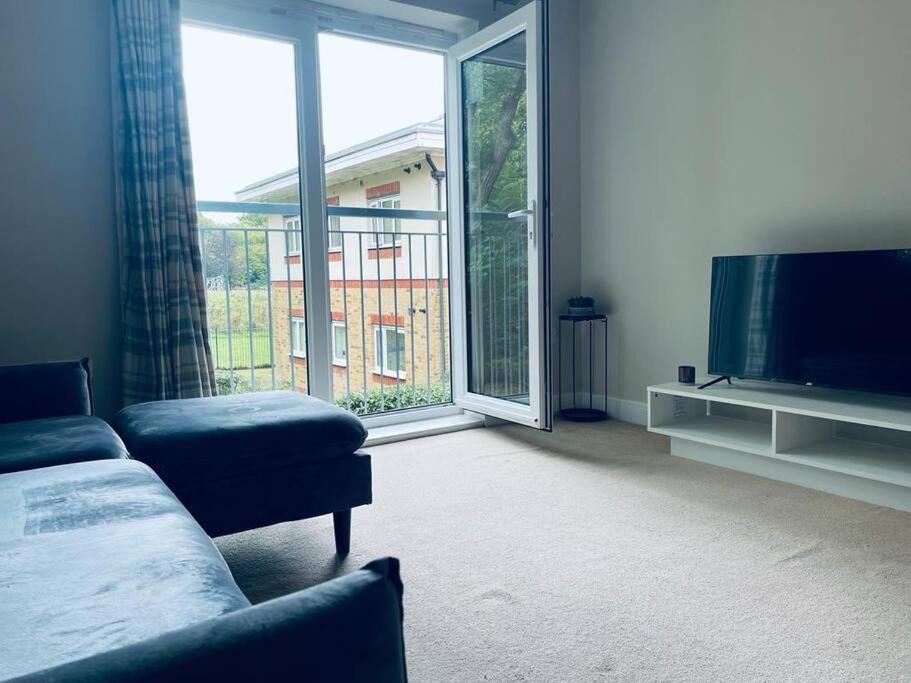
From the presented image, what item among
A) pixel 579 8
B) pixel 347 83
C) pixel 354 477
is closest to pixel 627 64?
pixel 579 8

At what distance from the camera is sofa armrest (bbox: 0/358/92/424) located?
202 centimetres

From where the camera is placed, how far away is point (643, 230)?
363 centimetres

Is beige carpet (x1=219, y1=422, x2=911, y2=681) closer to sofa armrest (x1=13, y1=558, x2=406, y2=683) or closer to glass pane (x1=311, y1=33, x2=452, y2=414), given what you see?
sofa armrest (x1=13, y1=558, x2=406, y2=683)

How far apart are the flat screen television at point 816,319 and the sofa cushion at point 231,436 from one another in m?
1.76

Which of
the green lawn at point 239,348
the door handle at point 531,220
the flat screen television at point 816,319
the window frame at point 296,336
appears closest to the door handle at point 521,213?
the door handle at point 531,220

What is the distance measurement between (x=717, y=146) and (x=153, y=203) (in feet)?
8.38

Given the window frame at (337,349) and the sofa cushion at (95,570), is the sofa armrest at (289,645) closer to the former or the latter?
the sofa cushion at (95,570)

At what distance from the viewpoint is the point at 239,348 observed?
378 centimetres

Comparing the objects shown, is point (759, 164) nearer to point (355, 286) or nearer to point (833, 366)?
point (833, 366)

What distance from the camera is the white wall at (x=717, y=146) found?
263cm

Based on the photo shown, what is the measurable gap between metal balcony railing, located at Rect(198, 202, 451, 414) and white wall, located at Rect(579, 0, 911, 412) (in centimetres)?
107

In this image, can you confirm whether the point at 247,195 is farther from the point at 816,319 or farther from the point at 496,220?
the point at 816,319

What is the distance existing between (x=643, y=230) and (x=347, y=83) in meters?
1.82

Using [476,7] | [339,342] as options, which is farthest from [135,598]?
[339,342]
